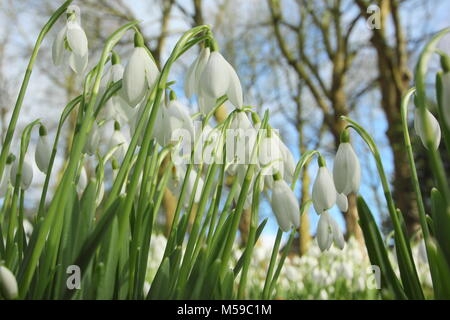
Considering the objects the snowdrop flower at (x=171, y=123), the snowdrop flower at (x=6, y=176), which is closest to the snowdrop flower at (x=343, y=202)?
the snowdrop flower at (x=171, y=123)

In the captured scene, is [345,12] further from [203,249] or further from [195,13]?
[203,249]

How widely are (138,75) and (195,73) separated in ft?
0.51

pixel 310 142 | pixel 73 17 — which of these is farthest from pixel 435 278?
pixel 310 142

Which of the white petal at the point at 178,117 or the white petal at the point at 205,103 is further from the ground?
the white petal at the point at 205,103

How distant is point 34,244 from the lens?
1008mm

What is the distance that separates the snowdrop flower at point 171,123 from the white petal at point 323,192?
0.33 m

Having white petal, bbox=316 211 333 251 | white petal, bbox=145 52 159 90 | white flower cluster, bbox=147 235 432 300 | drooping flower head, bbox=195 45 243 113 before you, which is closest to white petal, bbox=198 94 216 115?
drooping flower head, bbox=195 45 243 113

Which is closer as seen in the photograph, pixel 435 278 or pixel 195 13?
pixel 435 278

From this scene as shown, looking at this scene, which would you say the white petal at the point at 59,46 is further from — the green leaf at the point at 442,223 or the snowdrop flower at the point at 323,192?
the green leaf at the point at 442,223

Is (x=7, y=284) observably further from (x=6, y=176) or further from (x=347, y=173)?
(x=347, y=173)

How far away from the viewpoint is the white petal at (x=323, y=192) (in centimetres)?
123

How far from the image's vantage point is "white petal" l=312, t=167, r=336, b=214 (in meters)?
1.23

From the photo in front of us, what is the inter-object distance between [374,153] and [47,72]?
929 centimetres

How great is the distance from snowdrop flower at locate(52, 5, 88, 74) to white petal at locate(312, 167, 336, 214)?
632 millimetres
